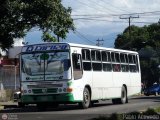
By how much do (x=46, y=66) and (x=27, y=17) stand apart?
403 cm

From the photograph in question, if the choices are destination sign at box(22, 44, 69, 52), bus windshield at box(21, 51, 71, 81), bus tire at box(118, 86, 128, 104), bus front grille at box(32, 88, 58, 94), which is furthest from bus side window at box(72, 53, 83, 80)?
bus tire at box(118, 86, 128, 104)

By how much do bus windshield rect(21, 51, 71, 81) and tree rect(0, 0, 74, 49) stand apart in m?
1.99

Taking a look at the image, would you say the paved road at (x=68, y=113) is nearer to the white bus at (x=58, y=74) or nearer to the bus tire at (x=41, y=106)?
the bus tire at (x=41, y=106)

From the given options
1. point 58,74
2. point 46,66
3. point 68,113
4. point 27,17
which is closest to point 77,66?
point 58,74

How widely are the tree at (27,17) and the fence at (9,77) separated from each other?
1630cm

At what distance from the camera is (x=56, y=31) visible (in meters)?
22.9

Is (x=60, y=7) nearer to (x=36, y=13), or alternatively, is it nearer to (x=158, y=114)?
(x=36, y=13)

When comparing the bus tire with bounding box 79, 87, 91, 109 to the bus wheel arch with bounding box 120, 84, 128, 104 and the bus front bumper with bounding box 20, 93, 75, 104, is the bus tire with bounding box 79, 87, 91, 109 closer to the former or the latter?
the bus front bumper with bounding box 20, 93, 75, 104

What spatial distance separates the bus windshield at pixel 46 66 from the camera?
24141 millimetres

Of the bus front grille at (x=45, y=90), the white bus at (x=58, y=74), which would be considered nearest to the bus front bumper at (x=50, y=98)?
the white bus at (x=58, y=74)

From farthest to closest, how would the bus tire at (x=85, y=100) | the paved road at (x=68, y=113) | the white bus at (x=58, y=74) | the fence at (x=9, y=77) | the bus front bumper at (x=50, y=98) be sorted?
the fence at (x=9, y=77)
the bus tire at (x=85, y=100)
the white bus at (x=58, y=74)
the bus front bumper at (x=50, y=98)
the paved road at (x=68, y=113)

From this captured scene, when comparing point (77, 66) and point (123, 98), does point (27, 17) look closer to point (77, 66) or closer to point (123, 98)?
point (77, 66)

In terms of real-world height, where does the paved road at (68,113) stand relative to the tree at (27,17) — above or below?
below

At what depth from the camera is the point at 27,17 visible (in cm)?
2095
